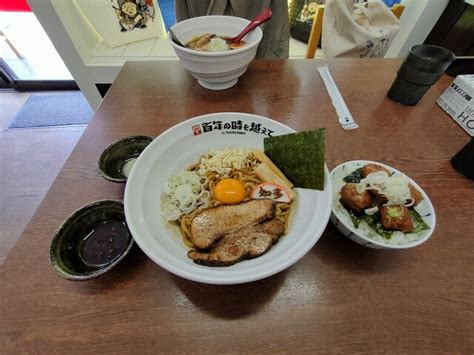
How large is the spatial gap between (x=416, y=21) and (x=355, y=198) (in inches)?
114

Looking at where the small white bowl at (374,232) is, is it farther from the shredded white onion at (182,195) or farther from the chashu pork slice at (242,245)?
the shredded white onion at (182,195)

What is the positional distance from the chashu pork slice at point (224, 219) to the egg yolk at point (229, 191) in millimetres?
60

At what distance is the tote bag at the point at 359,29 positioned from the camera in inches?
78.2

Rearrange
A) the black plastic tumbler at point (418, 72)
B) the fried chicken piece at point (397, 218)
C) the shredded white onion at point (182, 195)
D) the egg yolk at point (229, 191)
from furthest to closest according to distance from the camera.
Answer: the black plastic tumbler at point (418, 72)
the egg yolk at point (229, 191)
the shredded white onion at point (182, 195)
the fried chicken piece at point (397, 218)

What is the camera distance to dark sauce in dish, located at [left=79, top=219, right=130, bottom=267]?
0.78 meters

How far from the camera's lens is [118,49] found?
289cm

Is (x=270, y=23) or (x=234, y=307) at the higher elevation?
(x=234, y=307)

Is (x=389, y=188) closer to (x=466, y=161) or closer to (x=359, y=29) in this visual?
(x=466, y=161)

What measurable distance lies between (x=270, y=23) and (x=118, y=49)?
6.26ft

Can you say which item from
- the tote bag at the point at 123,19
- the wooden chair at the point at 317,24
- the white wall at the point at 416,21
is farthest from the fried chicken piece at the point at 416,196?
the tote bag at the point at 123,19

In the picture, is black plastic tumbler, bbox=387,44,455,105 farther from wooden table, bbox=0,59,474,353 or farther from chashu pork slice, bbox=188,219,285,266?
chashu pork slice, bbox=188,219,285,266

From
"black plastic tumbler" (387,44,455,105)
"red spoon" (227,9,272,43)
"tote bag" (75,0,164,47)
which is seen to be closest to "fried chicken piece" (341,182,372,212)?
"black plastic tumbler" (387,44,455,105)

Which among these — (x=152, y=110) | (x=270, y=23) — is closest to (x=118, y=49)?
(x=270, y=23)

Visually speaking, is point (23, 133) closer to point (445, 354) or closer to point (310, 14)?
point (310, 14)
